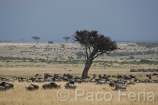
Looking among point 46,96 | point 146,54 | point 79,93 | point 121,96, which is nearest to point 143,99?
point 121,96

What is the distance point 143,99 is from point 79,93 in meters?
4.28

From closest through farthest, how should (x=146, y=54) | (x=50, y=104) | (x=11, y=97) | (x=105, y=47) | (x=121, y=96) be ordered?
(x=50, y=104), (x=11, y=97), (x=121, y=96), (x=105, y=47), (x=146, y=54)

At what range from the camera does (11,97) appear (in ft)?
60.2

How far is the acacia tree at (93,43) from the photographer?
41.1 meters

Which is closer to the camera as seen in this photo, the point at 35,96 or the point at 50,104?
the point at 50,104

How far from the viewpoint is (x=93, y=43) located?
41656 mm

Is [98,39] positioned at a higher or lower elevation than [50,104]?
higher

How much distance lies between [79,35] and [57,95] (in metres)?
24.0

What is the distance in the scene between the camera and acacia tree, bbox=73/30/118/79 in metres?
41.1

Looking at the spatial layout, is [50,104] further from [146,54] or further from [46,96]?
[146,54]

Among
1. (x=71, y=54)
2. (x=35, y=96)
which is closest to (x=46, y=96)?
(x=35, y=96)

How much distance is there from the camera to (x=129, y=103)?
1720 centimetres

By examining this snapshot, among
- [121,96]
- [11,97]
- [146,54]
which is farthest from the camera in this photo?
[146,54]

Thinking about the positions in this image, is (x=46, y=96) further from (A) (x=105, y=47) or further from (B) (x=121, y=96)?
(A) (x=105, y=47)
